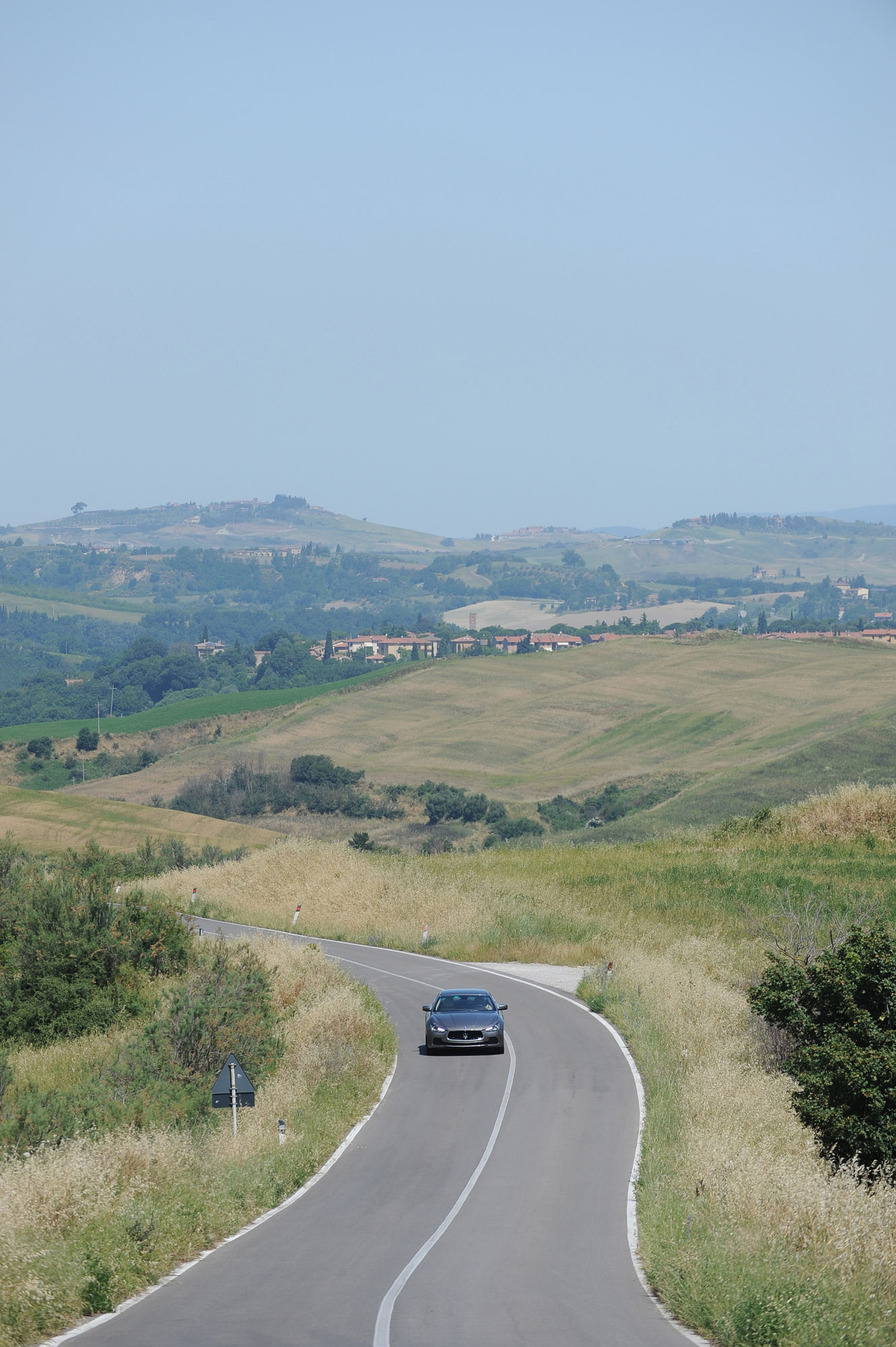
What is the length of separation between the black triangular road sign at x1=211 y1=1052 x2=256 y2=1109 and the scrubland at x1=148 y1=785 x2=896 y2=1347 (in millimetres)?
4932

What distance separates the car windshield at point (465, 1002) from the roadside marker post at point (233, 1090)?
8324 millimetres

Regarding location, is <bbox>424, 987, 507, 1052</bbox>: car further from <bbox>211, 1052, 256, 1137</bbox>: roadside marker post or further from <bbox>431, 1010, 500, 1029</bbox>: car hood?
<bbox>211, 1052, 256, 1137</bbox>: roadside marker post

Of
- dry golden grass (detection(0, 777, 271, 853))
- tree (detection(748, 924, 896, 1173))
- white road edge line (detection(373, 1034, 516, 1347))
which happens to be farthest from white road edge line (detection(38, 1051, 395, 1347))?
dry golden grass (detection(0, 777, 271, 853))

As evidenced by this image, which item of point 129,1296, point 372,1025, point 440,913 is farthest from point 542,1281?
point 440,913

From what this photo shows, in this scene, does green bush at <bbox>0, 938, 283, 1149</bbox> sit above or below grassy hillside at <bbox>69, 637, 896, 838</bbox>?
above

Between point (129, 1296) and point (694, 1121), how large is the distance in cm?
849

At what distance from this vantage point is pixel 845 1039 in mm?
19656

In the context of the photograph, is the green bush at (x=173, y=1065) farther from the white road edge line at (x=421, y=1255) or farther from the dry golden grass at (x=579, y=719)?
the dry golden grass at (x=579, y=719)

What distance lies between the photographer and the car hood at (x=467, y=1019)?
2475cm

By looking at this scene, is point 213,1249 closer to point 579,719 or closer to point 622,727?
point 622,727

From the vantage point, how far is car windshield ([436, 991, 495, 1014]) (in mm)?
25578

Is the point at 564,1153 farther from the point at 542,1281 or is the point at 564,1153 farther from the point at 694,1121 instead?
the point at 542,1281

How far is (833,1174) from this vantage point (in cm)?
1809

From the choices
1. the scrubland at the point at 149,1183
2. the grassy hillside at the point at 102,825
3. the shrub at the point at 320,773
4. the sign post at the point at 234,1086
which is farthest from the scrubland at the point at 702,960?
the shrub at the point at 320,773
